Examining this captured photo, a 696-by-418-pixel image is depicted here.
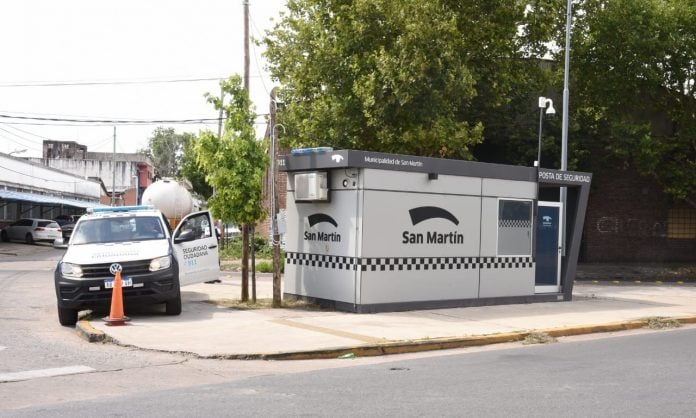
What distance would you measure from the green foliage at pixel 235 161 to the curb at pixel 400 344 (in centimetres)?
368

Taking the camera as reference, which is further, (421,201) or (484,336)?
(421,201)

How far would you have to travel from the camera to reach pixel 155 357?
10125 millimetres

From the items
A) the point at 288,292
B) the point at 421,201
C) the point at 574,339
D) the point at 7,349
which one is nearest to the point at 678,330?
the point at 574,339

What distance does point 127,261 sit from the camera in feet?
43.4

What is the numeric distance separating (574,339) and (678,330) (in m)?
2.54

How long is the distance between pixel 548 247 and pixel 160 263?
904 centimetres

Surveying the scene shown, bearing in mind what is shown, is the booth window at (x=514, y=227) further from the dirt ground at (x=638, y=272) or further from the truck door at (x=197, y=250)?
the dirt ground at (x=638, y=272)

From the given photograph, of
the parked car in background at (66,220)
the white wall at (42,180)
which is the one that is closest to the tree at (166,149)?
the white wall at (42,180)

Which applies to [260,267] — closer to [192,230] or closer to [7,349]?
[192,230]

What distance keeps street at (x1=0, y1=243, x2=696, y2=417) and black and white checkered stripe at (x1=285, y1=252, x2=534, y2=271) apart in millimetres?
3487

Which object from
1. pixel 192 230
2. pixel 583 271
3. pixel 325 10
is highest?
pixel 325 10

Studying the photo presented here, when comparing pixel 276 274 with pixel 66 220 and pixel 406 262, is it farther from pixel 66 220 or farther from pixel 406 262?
pixel 66 220

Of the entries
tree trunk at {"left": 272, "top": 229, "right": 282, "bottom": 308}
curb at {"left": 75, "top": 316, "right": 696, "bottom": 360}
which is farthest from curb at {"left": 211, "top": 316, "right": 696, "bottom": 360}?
tree trunk at {"left": 272, "top": 229, "right": 282, "bottom": 308}

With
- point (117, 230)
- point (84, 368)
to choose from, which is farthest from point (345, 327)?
point (117, 230)
